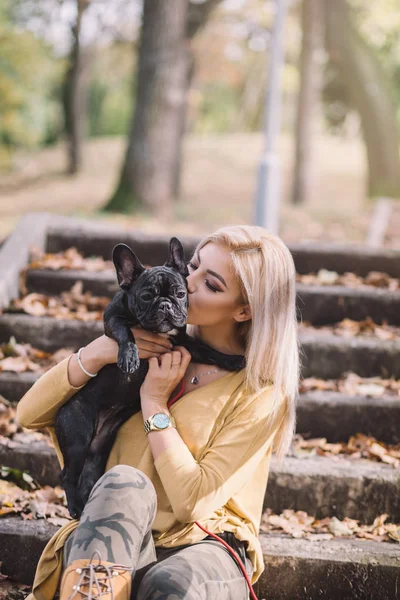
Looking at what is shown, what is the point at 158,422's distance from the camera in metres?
2.52

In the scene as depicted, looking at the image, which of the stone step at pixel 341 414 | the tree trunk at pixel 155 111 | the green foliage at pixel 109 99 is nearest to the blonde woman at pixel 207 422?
the stone step at pixel 341 414

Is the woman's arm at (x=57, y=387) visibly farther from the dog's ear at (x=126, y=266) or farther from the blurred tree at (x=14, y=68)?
the blurred tree at (x=14, y=68)

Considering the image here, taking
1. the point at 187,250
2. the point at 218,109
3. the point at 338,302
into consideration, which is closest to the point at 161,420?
the point at 338,302

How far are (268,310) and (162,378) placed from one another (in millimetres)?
481

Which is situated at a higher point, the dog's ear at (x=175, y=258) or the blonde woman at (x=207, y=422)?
the dog's ear at (x=175, y=258)

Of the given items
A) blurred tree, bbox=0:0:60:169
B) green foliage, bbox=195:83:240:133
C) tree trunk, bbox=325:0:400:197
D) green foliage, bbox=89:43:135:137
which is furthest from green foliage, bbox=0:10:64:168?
green foliage, bbox=195:83:240:133

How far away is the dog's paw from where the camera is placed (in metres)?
2.50

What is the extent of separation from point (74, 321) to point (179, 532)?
2.08 meters

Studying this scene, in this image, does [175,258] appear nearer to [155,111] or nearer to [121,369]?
[121,369]

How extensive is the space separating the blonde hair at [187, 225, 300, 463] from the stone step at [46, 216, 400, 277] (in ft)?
8.33

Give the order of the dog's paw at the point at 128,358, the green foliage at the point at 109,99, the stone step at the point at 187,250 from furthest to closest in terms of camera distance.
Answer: the green foliage at the point at 109,99, the stone step at the point at 187,250, the dog's paw at the point at 128,358

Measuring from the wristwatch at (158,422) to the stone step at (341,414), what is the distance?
146cm

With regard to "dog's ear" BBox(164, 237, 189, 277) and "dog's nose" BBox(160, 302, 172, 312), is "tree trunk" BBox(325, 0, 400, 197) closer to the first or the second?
"dog's ear" BBox(164, 237, 189, 277)

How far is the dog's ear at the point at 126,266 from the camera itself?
2.62m
